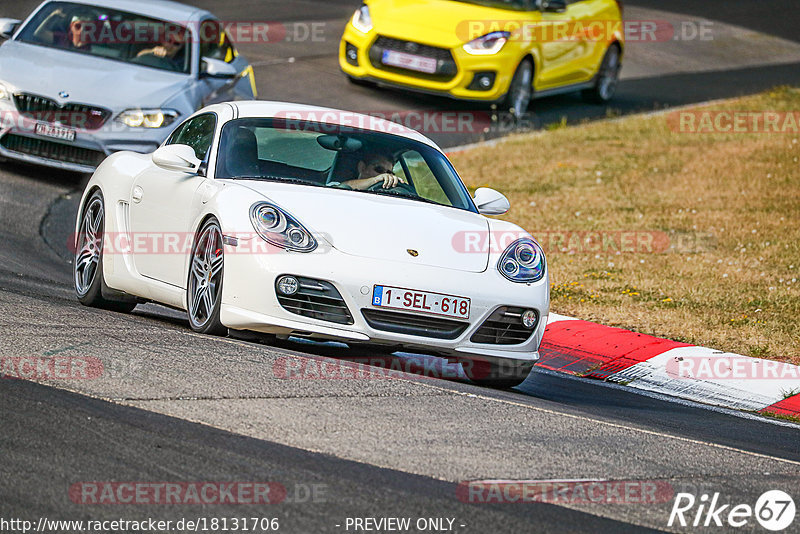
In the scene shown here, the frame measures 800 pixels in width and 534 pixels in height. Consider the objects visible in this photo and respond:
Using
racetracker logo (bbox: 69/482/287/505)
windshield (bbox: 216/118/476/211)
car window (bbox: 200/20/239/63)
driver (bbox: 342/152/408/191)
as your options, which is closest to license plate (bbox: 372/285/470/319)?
windshield (bbox: 216/118/476/211)

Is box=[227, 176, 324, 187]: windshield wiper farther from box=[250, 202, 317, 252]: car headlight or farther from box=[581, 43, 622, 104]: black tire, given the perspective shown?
box=[581, 43, 622, 104]: black tire

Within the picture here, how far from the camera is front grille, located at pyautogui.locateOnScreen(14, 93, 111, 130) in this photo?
12.1 metres

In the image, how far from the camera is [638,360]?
8.89 metres

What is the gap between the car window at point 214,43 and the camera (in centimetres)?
1405

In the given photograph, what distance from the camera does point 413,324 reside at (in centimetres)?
687

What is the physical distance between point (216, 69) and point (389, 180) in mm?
5964

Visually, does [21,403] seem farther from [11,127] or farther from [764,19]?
[764,19]

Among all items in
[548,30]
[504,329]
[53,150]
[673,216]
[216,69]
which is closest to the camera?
[504,329]

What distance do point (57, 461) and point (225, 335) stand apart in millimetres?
2427

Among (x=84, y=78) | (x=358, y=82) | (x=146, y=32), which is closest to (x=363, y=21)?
(x=358, y=82)

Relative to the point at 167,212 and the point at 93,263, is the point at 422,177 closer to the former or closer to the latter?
the point at 167,212

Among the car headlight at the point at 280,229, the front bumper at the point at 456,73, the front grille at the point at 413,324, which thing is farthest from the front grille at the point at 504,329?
the front bumper at the point at 456,73

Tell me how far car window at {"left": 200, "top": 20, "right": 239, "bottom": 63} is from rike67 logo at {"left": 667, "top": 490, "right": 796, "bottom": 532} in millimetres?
9772

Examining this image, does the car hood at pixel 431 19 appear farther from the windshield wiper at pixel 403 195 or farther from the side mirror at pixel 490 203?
the windshield wiper at pixel 403 195
